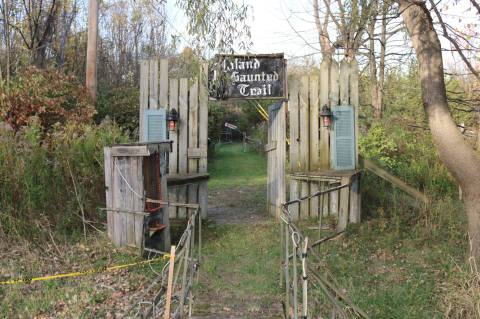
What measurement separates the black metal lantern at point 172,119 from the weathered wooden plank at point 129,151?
9.28ft

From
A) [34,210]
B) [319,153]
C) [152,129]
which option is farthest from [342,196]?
[34,210]

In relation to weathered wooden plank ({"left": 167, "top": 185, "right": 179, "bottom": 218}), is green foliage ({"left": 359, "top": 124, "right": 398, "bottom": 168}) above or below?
above

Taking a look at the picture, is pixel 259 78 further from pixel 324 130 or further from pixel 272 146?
pixel 324 130

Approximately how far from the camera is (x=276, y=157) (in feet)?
32.4

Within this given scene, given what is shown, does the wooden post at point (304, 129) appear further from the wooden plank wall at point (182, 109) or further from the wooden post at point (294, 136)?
the wooden plank wall at point (182, 109)

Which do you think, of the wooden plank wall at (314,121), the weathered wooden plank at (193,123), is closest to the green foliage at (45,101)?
the weathered wooden plank at (193,123)

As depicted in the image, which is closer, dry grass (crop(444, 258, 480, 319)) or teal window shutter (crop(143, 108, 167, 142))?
dry grass (crop(444, 258, 480, 319))

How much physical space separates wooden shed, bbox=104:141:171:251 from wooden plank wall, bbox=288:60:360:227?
3.34 m

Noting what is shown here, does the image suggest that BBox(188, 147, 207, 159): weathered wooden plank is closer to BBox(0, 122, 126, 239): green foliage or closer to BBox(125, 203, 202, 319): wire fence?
BBox(0, 122, 126, 239): green foliage

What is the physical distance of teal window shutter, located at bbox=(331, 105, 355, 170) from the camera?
9.30 m

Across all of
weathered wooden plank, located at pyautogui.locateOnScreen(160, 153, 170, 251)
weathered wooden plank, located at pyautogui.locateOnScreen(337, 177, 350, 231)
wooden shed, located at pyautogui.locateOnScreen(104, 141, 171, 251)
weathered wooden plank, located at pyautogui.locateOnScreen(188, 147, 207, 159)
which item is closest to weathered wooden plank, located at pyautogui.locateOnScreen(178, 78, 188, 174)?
weathered wooden plank, located at pyautogui.locateOnScreen(188, 147, 207, 159)

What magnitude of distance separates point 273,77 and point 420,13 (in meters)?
3.59

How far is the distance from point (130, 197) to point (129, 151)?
65cm

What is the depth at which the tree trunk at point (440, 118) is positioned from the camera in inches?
237
